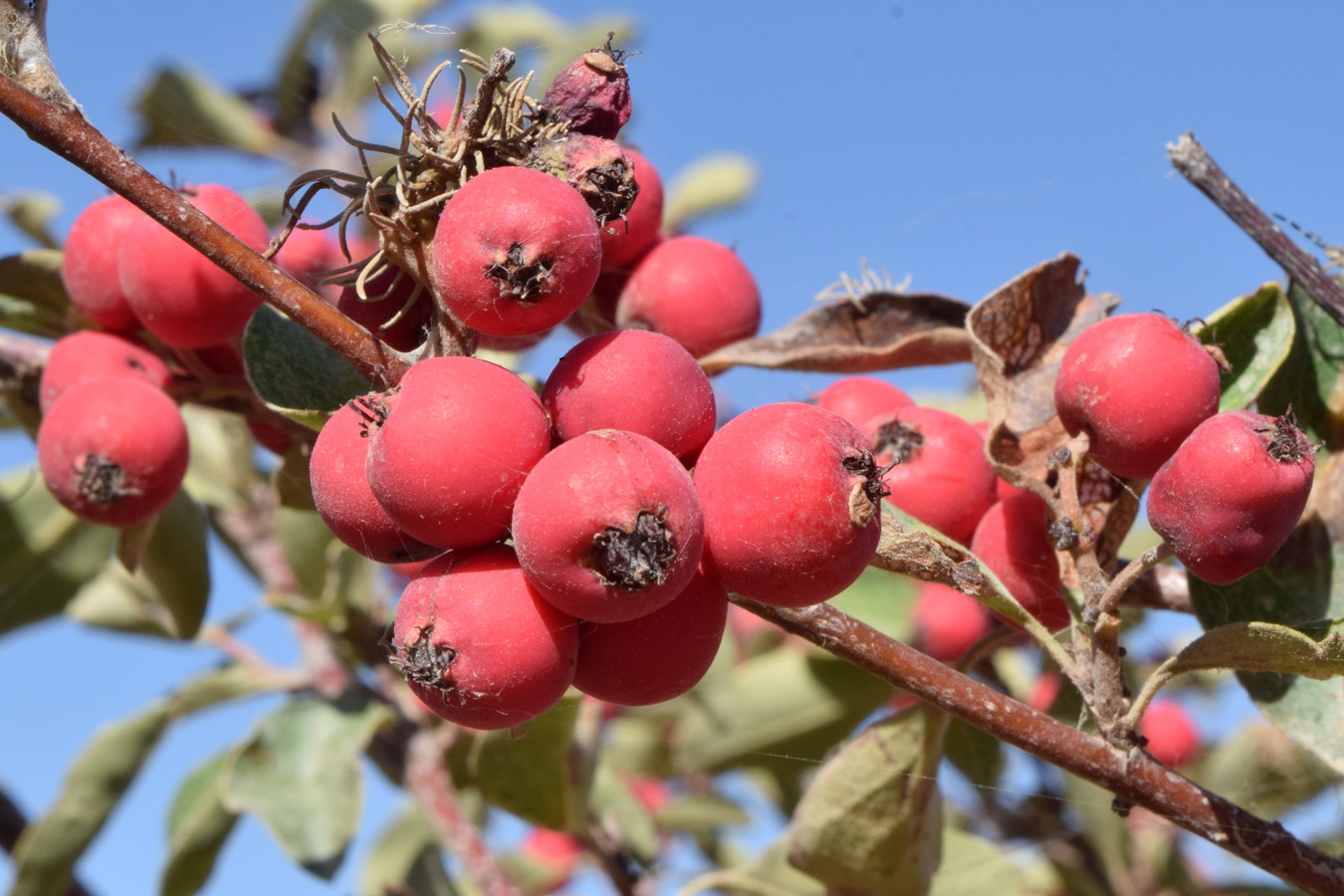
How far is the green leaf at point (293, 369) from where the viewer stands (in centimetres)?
141

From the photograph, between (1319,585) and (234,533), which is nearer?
(1319,585)

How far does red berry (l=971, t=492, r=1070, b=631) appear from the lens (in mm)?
1569

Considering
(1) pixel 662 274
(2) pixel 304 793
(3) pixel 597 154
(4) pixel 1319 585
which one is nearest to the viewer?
(3) pixel 597 154

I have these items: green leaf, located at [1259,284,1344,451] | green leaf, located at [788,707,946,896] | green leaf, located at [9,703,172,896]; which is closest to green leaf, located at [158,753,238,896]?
green leaf, located at [9,703,172,896]

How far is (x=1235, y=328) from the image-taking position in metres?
1.58

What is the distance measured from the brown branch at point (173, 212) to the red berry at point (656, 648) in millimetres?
344

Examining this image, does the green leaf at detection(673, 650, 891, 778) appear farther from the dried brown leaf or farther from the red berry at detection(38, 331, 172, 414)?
the red berry at detection(38, 331, 172, 414)

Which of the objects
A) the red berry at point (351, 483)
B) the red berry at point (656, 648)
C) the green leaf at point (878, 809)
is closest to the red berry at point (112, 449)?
the red berry at point (351, 483)

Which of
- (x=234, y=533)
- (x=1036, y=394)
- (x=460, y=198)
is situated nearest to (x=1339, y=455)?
(x=1036, y=394)

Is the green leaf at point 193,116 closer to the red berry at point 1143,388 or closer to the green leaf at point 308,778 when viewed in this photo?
the green leaf at point 308,778

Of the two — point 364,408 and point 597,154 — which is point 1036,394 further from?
point 364,408

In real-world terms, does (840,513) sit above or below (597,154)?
below

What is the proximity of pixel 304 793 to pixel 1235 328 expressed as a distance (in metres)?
1.71

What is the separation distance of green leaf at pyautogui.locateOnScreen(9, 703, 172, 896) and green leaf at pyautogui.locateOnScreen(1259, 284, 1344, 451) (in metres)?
2.16
